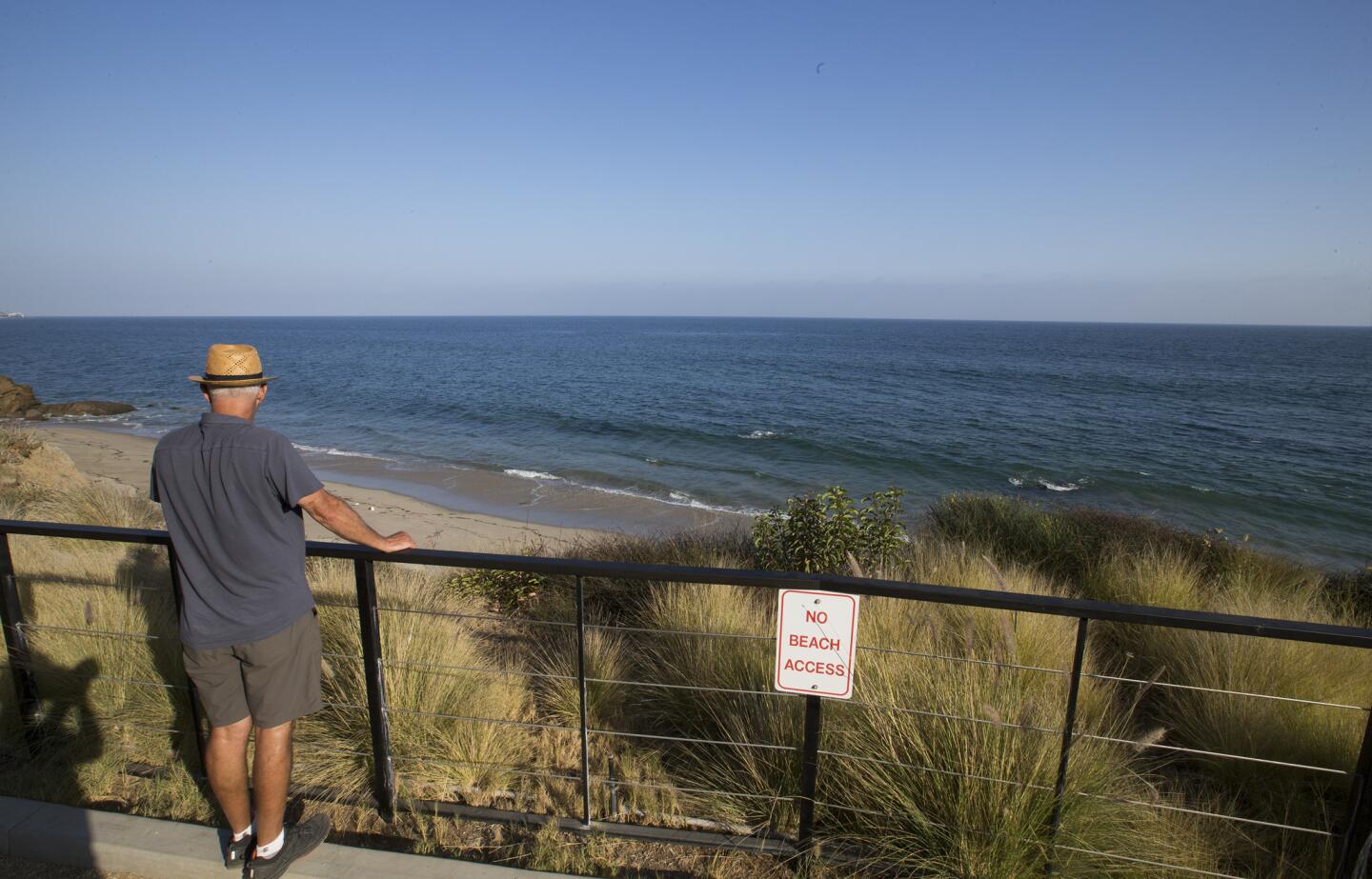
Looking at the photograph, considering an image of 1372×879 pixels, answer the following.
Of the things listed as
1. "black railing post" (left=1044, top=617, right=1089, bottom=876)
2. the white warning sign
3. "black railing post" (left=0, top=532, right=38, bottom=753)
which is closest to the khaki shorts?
"black railing post" (left=0, top=532, right=38, bottom=753)

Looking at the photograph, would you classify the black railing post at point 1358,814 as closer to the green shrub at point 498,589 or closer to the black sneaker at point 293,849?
the black sneaker at point 293,849

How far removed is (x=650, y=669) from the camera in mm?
4711

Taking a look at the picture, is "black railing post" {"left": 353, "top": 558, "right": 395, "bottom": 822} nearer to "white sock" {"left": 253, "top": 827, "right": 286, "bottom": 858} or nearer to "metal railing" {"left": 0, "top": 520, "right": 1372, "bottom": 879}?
"metal railing" {"left": 0, "top": 520, "right": 1372, "bottom": 879}

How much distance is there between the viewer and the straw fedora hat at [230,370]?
2629 millimetres

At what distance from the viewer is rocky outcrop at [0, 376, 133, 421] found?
98.8 ft

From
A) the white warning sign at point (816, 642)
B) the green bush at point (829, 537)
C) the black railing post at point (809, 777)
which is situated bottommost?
the green bush at point (829, 537)

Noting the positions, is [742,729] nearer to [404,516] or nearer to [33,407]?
[404,516]

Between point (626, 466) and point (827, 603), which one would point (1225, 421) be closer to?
point (626, 466)

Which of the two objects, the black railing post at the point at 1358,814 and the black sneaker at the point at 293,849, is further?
the black sneaker at the point at 293,849

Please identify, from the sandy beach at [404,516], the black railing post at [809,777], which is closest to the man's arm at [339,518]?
the black railing post at [809,777]

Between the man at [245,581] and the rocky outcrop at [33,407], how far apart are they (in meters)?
36.9

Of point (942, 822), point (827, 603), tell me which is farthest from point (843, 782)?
point (827, 603)

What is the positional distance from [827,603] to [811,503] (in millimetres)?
5219

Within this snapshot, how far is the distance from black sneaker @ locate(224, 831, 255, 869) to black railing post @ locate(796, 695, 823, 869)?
2.12 metres
